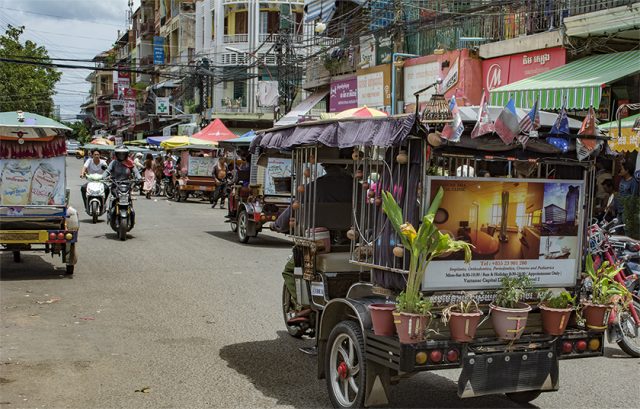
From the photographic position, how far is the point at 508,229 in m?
5.47

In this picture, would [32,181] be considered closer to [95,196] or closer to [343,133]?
[343,133]

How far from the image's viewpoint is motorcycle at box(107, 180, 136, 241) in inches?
627

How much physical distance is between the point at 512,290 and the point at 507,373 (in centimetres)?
62

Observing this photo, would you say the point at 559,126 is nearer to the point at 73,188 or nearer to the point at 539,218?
the point at 539,218

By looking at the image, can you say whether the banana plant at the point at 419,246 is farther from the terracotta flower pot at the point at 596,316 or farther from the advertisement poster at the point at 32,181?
the advertisement poster at the point at 32,181

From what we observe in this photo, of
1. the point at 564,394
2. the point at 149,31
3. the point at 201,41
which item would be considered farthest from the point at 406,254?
the point at 149,31

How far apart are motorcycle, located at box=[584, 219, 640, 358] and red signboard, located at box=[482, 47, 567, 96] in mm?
8367

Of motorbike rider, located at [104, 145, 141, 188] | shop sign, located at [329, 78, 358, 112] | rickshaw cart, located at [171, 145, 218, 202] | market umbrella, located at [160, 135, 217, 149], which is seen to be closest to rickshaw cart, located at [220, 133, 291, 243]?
motorbike rider, located at [104, 145, 141, 188]

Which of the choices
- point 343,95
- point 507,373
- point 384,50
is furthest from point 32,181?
point 343,95

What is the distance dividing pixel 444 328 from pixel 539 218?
1218 mm

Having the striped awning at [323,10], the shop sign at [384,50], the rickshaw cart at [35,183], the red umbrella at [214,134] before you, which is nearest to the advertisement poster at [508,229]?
the rickshaw cart at [35,183]

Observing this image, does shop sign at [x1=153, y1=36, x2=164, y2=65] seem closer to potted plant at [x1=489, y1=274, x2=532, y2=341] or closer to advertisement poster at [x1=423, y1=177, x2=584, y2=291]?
advertisement poster at [x1=423, y1=177, x2=584, y2=291]

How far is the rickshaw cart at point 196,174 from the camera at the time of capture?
30.7 meters

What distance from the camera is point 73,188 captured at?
3438cm
